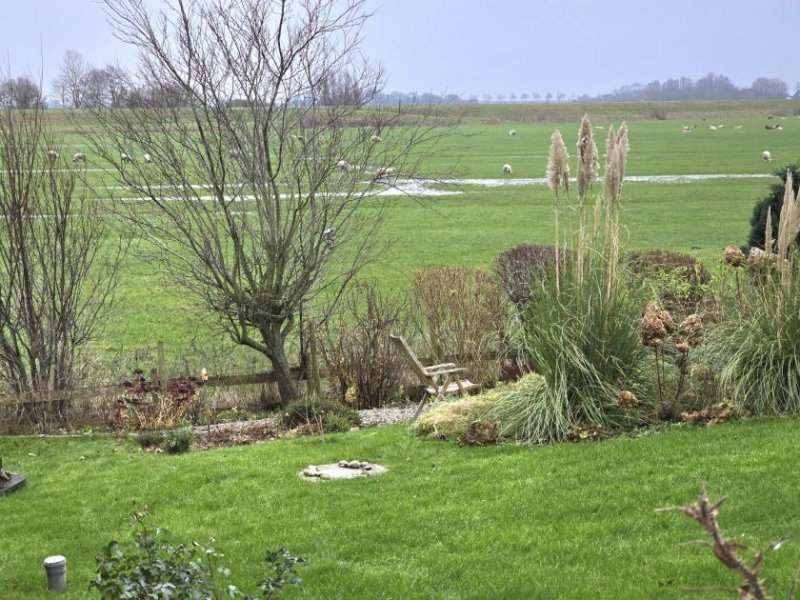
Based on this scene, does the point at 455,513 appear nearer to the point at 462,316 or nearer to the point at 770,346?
the point at 770,346

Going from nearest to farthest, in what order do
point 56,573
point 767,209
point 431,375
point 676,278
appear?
point 56,573, point 431,375, point 767,209, point 676,278

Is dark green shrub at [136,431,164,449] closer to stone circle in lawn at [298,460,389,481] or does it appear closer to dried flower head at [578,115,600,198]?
stone circle in lawn at [298,460,389,481]

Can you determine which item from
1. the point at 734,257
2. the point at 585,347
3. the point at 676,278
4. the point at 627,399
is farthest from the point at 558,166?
the point at 676,278

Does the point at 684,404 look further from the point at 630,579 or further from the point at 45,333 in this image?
the point at 45,333

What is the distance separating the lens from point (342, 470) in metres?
8.05

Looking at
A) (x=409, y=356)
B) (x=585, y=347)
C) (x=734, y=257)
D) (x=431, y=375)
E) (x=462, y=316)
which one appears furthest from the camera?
(x=462, y=316)

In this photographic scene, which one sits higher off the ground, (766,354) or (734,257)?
(734,257)

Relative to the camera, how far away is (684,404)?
8.29m

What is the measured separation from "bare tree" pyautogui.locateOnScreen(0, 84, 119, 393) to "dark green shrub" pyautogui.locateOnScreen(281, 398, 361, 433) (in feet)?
11.4

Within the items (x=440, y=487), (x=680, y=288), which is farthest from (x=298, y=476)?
(x=680, y=288)

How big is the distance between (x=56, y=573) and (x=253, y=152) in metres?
6.88

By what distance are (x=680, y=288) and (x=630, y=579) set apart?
8240 millimetres

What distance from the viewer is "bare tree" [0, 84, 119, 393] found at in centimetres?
1198

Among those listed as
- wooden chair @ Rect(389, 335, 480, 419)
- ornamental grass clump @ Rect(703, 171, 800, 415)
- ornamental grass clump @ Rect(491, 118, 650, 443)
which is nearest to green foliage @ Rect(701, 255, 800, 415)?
ornamental grass clump @ Rect(703, 171, 800, 415)
